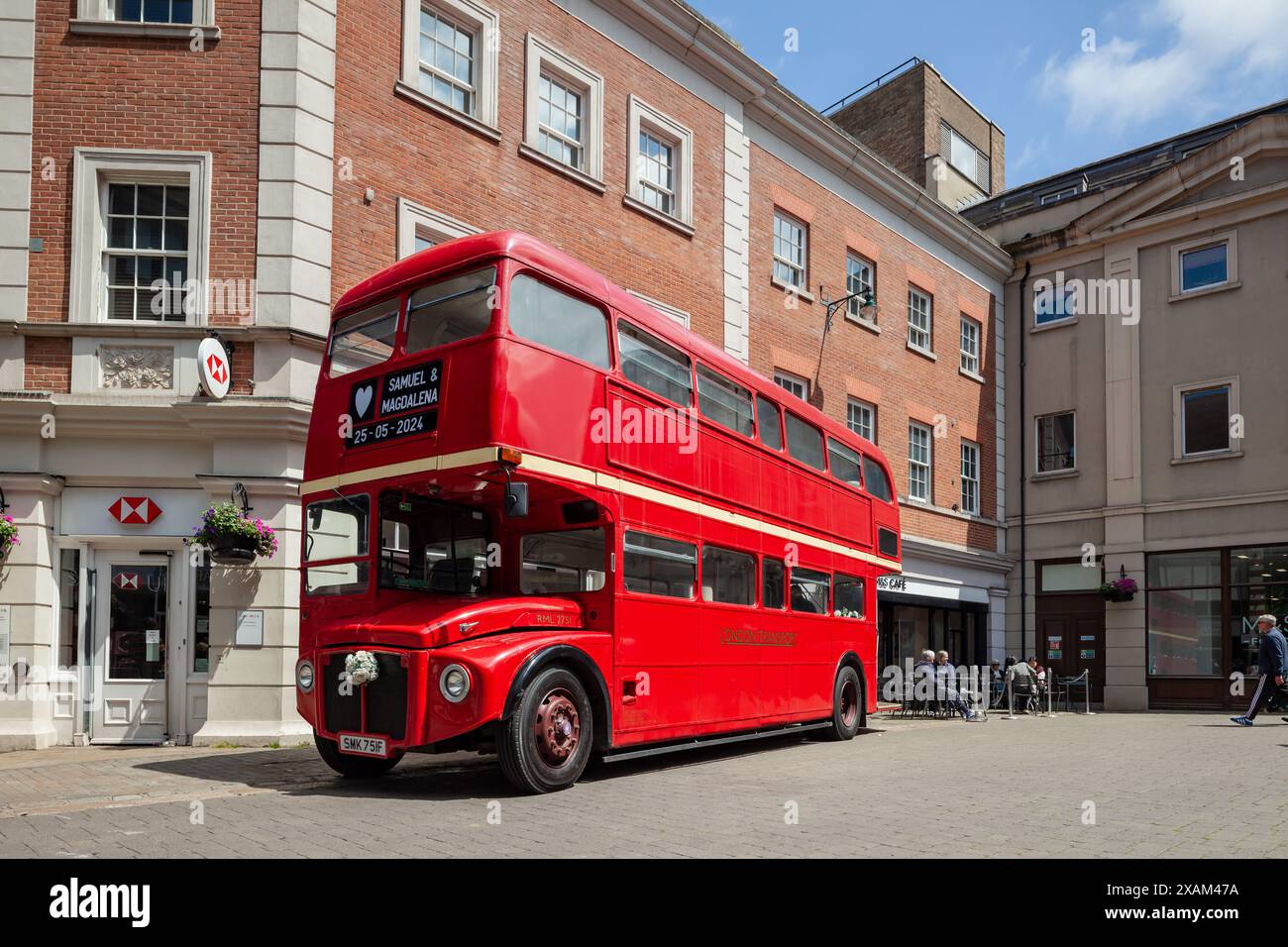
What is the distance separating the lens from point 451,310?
937cm

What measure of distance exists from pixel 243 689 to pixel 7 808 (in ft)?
14.8

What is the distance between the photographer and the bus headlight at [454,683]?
841cm

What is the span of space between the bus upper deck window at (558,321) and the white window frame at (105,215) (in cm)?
571

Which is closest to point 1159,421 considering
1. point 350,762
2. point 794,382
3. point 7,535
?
point 794,382

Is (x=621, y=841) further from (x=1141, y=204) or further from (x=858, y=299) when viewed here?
(x=1141, y=204)

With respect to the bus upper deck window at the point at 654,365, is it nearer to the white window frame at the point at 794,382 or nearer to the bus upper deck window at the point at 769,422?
the bus upper deck window at the point at 769,422

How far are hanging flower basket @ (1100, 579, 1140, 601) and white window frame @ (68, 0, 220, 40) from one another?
20.9 m

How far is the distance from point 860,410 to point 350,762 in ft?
51.8

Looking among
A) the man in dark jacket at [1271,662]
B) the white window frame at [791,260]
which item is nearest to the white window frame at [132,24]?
the white window frame at [791,260]

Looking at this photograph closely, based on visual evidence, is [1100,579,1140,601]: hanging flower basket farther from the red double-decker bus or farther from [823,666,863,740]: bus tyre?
the red double-decker bus

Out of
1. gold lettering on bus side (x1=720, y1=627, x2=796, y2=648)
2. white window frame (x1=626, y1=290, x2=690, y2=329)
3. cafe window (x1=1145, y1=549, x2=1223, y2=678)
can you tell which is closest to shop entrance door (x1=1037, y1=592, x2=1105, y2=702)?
cafe window (x1=1145, y1=549, x2=1223, y2=678)

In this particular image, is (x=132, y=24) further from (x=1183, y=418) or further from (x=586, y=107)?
(x=1183, y=418)
